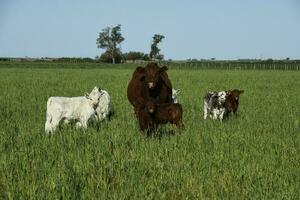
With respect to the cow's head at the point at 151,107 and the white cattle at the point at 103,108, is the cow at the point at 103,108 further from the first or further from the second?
the cow's head at the point at 151,107

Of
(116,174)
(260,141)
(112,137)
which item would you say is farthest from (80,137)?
(260,141)

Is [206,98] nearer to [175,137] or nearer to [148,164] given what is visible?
[175,137]

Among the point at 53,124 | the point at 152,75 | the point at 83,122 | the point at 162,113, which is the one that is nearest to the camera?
the point at 152,75

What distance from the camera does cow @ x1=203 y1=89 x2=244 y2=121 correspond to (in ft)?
43.6

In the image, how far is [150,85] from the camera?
910 centimetres

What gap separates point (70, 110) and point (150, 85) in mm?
2600

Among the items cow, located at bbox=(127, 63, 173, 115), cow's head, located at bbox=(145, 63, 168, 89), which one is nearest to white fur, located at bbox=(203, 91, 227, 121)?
cow, located at bbox=(127, 63, 173, 115)

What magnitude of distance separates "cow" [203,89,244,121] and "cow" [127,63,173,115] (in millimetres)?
3465

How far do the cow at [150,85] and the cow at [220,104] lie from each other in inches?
136

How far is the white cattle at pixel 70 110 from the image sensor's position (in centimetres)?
1060

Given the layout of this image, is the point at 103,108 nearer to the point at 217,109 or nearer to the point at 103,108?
the point at 103,108

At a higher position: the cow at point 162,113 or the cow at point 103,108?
the cow at point 162,113

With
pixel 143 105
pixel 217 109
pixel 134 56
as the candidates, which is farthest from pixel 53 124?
pixel 134 56

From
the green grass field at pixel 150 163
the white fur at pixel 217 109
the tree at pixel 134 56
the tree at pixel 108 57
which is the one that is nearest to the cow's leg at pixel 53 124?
the green grass field at pixel 150 163
